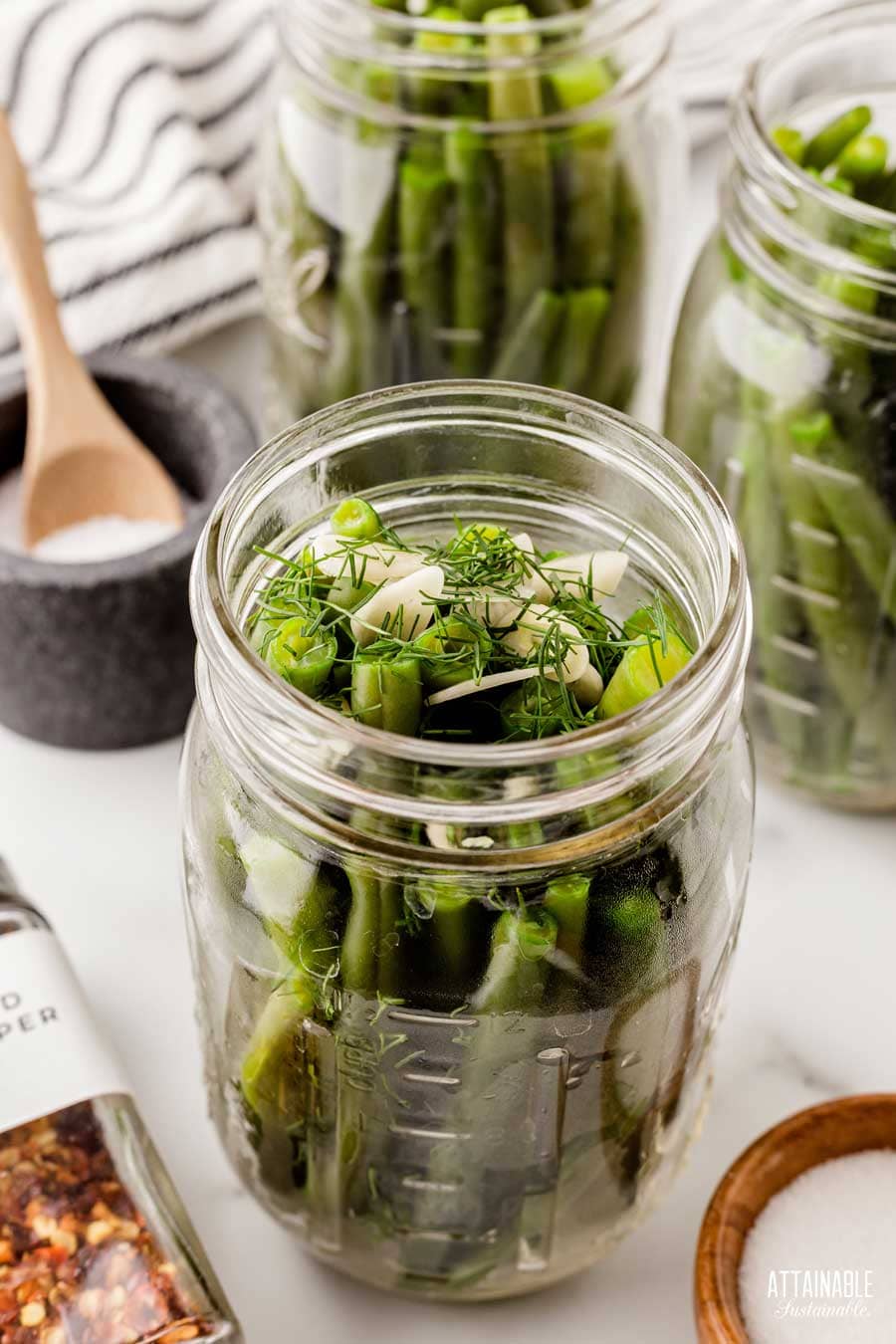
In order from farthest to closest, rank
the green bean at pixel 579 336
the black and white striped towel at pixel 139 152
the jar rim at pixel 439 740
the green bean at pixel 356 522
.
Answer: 1. the black and white striped towel at pixel 139 152
2. the green bean at pixel 579 336
3. the green bean at pixel 356 522
4. the jar rim at pixel 439 740

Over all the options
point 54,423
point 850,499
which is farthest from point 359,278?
point 850,499

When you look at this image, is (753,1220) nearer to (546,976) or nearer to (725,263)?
(546,976)

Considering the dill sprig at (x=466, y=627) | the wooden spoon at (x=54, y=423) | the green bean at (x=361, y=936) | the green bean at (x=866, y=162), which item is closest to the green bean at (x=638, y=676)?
the dill sprig at (x=466, y=627)

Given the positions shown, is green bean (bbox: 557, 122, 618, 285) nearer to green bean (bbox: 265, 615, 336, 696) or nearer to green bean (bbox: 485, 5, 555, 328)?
green bean (bbox: 485, 5, 555, 328)

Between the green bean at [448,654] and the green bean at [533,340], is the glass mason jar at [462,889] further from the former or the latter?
the green bean at [533,340]

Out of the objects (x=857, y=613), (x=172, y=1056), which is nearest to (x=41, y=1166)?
(x=172, y=1056)

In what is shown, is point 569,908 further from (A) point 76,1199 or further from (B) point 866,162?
(B) point 866,162
